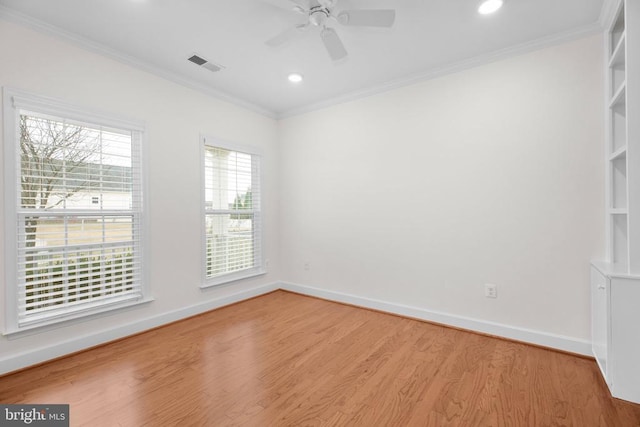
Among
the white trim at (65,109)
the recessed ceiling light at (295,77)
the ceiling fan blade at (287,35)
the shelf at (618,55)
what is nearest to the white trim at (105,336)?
the white trim at (65,109)

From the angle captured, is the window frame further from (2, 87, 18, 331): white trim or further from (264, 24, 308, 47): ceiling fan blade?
(264, 24, 308, 47): ceiling fan blade

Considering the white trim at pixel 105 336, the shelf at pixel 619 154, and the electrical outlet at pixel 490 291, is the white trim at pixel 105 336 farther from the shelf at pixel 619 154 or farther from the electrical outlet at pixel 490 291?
the shelf at pixel 619 154

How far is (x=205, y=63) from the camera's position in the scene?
2.95 meters

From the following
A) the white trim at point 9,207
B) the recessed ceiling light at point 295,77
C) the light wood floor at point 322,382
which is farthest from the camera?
the recessed ceiling light at point 295,77

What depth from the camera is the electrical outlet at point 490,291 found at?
2.79m

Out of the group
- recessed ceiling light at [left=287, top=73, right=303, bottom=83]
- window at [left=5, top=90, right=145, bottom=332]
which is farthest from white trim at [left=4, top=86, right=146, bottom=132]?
recessed ceiling light at [left=287, top=73, right=303, bottom=83]

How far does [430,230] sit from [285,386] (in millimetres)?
2089

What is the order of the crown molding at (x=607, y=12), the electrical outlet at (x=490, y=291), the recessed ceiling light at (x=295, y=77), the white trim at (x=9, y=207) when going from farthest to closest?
the recessed ceiling light at (x=295, y=77), the electrical outlet at (x=490, y=291), the white trim at (x=9, y=207), the crown molding at (x=607, y=12)

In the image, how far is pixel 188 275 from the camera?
335cm

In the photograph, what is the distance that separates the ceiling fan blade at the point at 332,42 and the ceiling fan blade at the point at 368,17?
0.33 ft

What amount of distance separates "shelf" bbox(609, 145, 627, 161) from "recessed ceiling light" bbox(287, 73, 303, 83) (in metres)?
2.82

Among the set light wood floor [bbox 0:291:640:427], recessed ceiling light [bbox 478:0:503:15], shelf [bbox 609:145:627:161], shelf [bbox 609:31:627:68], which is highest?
recessed ceiling light [bbox 478:0:503:15]

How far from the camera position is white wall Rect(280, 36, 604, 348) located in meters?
2.44

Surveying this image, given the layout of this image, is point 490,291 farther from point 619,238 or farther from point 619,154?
point 619,154
